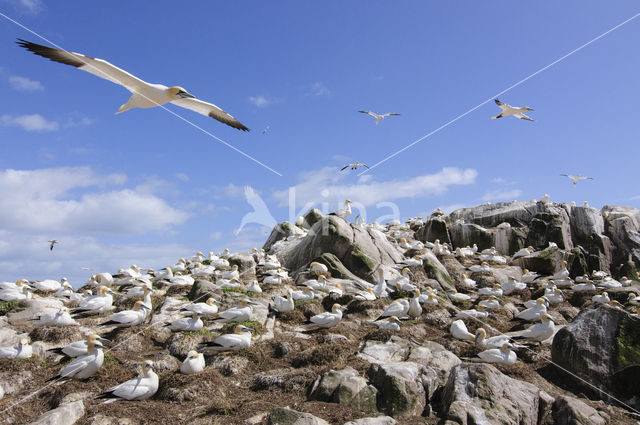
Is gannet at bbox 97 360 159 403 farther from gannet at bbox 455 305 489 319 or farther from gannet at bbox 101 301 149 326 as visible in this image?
gannet at bbox 455 305 489 319

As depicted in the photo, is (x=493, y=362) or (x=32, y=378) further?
(x=493, y=362)

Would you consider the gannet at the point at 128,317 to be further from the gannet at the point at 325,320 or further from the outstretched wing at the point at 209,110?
the outstretched wing at the point at 209,110

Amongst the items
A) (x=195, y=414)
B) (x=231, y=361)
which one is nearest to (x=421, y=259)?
(x=231, y=361)

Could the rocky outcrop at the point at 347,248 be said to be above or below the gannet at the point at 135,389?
above

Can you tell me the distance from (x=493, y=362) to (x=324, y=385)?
4624 millimetres

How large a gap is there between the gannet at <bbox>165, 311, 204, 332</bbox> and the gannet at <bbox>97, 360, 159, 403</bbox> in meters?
3.06

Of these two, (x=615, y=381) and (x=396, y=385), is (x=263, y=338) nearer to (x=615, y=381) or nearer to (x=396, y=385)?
(x=396, y=385)

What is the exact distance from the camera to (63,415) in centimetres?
732

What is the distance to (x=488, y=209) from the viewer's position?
121ft

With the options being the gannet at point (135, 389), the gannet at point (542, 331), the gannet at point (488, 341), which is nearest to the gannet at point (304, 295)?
the gannet at point (488, 341)

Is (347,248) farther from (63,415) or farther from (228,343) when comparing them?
(63,415)

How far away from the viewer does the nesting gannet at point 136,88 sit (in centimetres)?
937

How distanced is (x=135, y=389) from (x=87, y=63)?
6.86 metres

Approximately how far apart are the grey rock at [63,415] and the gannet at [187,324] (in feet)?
13.2
